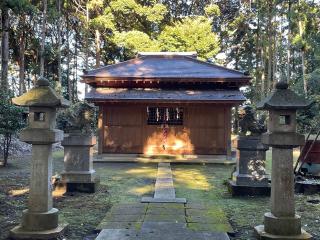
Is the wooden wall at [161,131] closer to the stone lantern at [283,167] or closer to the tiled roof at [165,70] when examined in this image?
the tiled roof at [165,70]

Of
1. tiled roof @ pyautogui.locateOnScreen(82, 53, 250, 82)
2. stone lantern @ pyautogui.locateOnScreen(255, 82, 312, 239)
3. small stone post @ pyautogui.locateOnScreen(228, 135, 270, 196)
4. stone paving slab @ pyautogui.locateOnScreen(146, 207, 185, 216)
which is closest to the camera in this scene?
stone lantern @ pyautogui.locateOnScreen(255, 82, 312, 239)

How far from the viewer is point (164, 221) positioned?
5934 mm

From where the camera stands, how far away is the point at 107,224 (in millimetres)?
5805

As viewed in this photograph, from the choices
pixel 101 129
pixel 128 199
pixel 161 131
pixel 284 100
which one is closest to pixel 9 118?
pixel 101 129

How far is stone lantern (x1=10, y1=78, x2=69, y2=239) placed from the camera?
523 centimetres

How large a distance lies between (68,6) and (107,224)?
27025 mm

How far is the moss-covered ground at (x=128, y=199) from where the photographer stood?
6.04 metres

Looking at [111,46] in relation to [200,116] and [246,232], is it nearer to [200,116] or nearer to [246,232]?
[200,116]

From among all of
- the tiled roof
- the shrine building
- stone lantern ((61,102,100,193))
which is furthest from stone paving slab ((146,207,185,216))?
the tiled roof

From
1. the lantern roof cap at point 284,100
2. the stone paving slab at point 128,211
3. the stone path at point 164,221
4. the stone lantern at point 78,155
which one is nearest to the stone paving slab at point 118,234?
the stone path at point 164,221

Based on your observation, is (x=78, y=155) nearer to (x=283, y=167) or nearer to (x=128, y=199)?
(x=128, y=199)

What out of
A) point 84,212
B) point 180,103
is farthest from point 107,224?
point 180,103

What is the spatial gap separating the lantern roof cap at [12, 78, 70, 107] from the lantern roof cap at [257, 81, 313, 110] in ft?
9.83

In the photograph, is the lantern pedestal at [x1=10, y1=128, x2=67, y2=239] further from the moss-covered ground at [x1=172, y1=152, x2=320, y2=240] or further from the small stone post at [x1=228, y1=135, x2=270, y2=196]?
the small stone post at [x1=228, y1=135, x2=270, y2=196]
